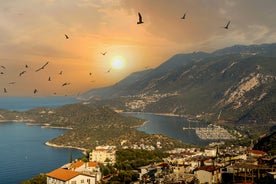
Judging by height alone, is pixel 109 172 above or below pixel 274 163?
below

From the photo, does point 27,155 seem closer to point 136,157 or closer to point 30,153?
point 30,153

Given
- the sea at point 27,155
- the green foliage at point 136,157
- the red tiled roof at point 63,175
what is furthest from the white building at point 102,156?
the sea at point 27,155

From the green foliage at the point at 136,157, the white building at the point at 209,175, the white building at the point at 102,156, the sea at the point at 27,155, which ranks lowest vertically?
the sea at the point at 27,155

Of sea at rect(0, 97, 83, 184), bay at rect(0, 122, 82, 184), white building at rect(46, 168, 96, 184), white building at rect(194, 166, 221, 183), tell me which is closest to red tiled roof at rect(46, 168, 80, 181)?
white building at rect(46, 168, 96, 184)

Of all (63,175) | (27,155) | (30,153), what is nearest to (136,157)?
(63,175)

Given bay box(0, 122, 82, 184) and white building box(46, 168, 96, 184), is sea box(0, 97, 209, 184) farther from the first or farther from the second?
white building box(46, 168, 96, 184)

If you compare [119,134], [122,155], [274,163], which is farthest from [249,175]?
[119,134]

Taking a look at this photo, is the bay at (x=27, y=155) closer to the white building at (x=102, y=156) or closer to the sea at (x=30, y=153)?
the sea at (x=30, y=153)

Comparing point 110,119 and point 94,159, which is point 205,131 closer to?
point 110,119
